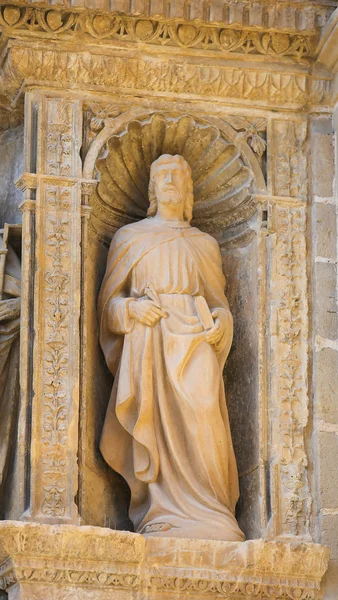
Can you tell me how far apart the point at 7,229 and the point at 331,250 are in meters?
1.70

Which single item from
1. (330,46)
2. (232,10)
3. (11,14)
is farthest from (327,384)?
(11,14)

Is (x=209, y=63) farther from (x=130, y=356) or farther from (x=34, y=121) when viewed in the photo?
(x=130, y=356)

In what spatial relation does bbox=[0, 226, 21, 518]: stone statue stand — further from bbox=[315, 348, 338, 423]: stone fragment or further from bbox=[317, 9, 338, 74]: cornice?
bbox=[317, 9, 338, 74]: cornice

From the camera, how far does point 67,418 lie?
31.1 feet

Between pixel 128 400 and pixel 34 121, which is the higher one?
pixel 34 121

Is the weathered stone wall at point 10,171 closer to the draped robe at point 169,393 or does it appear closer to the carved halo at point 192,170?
the carved halo at point 192,170

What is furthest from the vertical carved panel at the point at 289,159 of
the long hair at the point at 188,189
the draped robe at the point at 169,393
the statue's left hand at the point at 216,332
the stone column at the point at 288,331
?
the statue's left hand at the point at 216,332

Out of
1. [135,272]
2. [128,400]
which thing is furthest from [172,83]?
[128,400]

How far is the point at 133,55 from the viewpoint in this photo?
10.1m

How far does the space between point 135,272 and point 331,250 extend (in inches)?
41.4

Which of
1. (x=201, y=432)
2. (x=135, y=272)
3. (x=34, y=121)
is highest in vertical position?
(x=34, y=121)

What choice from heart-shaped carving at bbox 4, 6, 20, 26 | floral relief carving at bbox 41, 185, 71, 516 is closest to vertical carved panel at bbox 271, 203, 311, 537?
floral relief carving at bbox 41, 185, 71, 516

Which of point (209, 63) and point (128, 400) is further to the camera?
point (209, 63)

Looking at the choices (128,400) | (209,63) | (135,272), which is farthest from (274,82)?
(128,400)
